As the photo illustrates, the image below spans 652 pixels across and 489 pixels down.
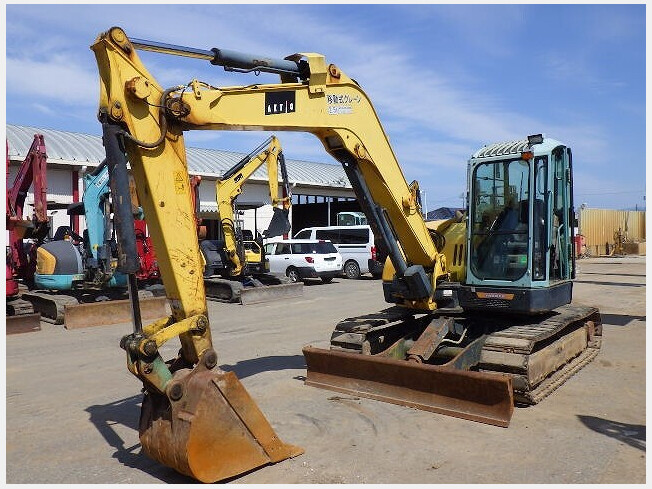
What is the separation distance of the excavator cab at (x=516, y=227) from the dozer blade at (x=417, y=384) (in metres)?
1.44

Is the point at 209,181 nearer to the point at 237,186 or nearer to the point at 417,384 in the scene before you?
the point at 237,186

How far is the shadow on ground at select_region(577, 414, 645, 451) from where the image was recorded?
539 cm

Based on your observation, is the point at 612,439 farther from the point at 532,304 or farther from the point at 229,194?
the point at 229,194

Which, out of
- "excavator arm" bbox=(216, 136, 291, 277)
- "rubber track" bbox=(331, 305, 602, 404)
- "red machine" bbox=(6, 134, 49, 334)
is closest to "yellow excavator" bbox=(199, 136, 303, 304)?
"excavator arm" bbox=(216, 136, 291, 277)

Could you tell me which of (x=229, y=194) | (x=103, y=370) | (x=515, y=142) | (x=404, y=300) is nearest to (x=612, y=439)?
(x=404, y=300)

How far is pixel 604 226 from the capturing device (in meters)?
43.0

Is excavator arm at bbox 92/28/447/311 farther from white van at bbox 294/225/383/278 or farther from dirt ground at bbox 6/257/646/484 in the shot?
white van at bbox 294/225/383/278

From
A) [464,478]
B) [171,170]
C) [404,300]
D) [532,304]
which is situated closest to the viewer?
[464,478]

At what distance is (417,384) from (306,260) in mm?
14593

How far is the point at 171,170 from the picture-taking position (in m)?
4.93

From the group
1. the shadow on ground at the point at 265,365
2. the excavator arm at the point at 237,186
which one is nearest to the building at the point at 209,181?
the excavator arm at the point at 237,186

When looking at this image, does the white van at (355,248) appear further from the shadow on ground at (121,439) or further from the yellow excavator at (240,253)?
the shadow on ground at (121,439)

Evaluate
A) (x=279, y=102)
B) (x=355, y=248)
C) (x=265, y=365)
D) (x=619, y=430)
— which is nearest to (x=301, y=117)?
(x=279, y=102)

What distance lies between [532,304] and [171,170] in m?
4.36
